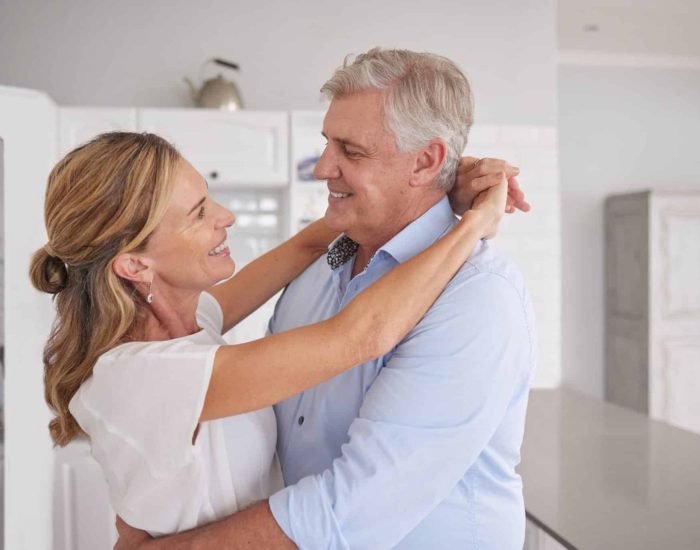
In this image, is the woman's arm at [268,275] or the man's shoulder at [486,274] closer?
the man's shoulder at [486,274]

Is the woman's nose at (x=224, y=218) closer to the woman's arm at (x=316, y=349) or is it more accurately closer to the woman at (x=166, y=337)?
the woman at (x=166, y=337)

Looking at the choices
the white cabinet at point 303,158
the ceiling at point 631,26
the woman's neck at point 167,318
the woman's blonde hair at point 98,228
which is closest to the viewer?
the woman's blonde hair at point 98,228

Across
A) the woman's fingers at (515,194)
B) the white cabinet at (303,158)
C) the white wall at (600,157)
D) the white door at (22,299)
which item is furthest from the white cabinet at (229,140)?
the white wall at (600,157)

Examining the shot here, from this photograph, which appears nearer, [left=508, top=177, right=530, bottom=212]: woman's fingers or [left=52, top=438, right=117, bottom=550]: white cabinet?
[left=508, top=177, right=530, bottom=212]: woman's fingers

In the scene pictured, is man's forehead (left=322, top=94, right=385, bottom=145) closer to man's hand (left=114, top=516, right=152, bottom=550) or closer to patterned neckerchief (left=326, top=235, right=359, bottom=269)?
patterned neckerchief (left=326, top=235, right=359, bottom=269)

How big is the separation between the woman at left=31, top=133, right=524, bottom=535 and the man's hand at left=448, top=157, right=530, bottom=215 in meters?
0.05

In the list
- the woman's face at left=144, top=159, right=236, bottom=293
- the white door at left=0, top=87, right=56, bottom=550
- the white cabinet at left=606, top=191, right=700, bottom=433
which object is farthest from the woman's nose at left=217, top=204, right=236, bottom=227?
A: the white cabinet at left=606, top=191, right=700, bottom=433

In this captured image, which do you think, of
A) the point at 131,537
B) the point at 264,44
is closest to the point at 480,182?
the point at 131,537

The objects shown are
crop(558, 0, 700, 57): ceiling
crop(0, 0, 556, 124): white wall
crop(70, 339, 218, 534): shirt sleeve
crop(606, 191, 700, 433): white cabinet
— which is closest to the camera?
crop(70, 339, 218, 534): shirt sleeve

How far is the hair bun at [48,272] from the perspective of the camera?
4.14 ft

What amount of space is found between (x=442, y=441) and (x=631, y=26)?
184 inches

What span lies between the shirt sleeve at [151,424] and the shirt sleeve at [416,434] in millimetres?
151

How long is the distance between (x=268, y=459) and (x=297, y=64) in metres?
3.30

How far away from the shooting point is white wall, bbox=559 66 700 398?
5711 mm
